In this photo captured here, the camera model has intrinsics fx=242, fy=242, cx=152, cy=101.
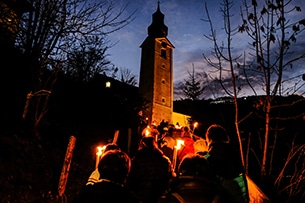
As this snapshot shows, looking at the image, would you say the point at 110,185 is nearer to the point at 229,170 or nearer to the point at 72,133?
the point at 229,170

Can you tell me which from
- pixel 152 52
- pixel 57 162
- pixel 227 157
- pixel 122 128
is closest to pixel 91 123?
pixel 122 128

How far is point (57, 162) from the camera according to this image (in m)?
10.1

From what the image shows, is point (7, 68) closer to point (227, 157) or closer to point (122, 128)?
point (122, 128)

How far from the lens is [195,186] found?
8.52ft

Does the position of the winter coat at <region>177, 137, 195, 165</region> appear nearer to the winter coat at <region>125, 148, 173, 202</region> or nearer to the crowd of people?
the winter coat at <region>125, 148, 173, 202</region>

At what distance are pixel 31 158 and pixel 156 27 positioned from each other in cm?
3902

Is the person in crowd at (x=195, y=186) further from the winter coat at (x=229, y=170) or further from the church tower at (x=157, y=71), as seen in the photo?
the church tower at (x=157, y=71)

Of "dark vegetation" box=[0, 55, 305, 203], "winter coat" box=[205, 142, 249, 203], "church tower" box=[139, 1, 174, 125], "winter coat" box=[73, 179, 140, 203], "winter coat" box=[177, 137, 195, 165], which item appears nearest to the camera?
"winter coat" box=[73, 179, 140, 203]

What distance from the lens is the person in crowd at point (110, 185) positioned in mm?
2502

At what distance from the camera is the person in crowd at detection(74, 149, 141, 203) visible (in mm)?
2502

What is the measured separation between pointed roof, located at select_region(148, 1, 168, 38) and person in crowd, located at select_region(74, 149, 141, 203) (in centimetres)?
4225

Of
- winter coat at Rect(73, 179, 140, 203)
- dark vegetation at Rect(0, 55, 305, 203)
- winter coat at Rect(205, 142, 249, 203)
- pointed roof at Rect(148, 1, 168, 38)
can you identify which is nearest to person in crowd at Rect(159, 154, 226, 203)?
winter coat at Rect(205, 142, 249, 203)

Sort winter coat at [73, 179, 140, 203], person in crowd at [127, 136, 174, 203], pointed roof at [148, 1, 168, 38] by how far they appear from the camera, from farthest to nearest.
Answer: pointed roof at [148, 1, 168, 38] < person in crowd at [127, 136, 174, 203] < winter coat at [73, 179, 140, 203]

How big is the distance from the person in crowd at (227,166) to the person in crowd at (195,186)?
0.31 m
